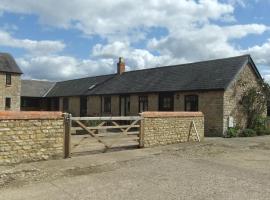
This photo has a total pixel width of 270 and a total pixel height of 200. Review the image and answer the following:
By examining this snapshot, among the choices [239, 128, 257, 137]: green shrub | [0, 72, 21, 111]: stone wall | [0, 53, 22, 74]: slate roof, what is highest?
[0, 53, 22, 74]: slate roof

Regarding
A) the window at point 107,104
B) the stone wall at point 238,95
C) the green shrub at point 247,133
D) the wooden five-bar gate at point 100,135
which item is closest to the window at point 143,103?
the window at point 107,104

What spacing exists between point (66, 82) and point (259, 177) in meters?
35.0

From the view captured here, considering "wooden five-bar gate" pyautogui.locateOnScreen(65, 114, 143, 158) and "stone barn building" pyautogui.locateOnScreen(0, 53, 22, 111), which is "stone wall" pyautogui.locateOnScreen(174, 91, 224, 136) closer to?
"wooden five-bar gate" pyautogui.locateOnScreen(65, 114, 143, 158)

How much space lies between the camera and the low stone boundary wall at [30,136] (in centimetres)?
1015

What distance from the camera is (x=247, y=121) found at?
22984 mm

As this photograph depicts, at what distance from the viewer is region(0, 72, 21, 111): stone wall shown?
36.1 meters

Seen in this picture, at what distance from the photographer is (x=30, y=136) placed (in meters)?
10.7

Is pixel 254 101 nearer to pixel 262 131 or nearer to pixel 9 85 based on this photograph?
pixel 262 131

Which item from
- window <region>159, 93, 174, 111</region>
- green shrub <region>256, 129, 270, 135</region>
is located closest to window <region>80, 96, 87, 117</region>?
window <region>159, 93, 174, 111</region>

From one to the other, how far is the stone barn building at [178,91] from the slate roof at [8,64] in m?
6.73

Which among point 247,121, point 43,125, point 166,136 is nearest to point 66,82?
point 247,121

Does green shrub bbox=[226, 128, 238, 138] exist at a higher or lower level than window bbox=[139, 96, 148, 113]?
lower

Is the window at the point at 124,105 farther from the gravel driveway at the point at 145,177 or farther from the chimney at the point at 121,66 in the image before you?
the gravel driveway at the point at 145,177

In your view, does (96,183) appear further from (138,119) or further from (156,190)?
(138,119)
